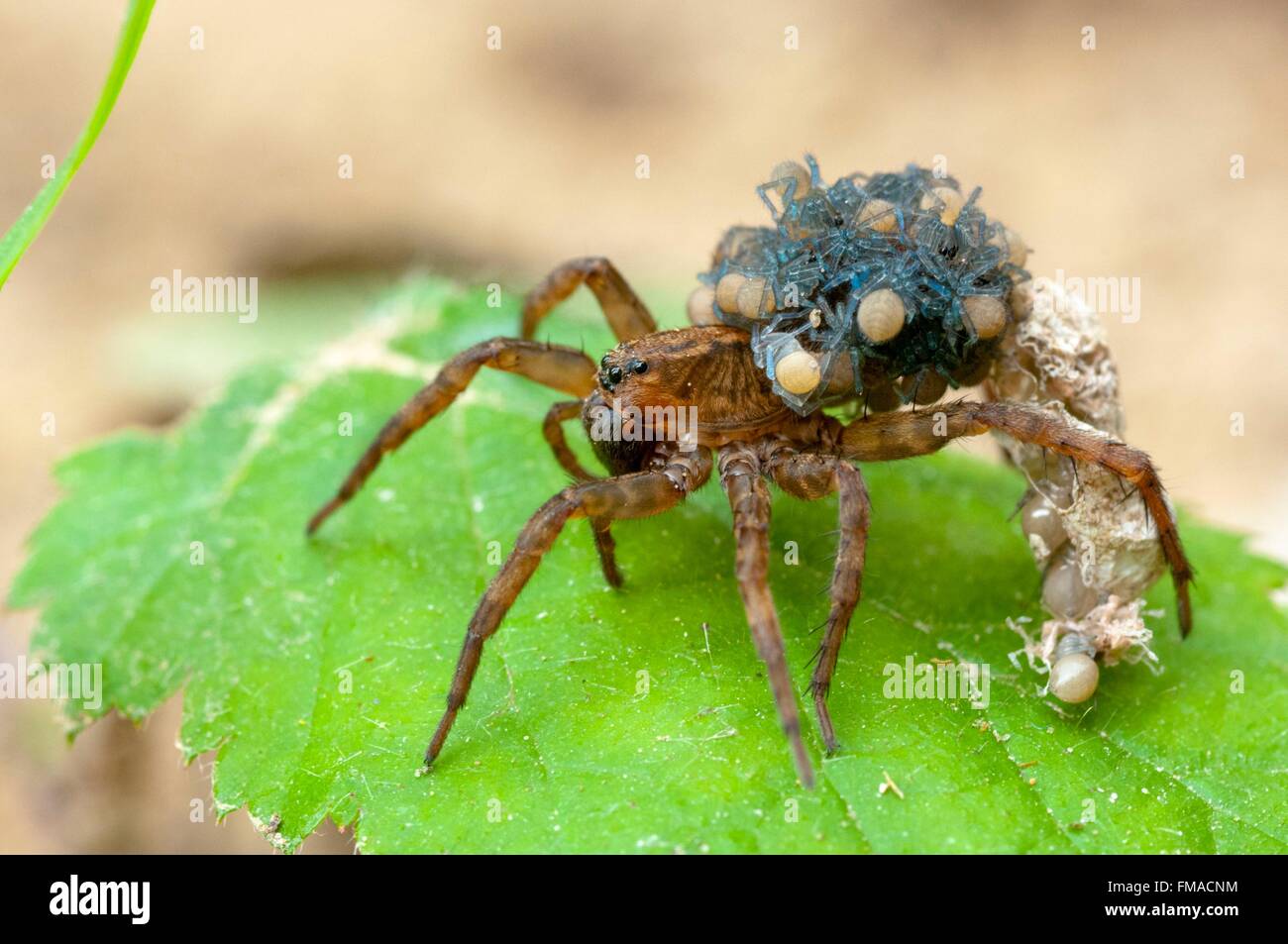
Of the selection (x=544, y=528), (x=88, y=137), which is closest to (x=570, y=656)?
(x=544, y=528)

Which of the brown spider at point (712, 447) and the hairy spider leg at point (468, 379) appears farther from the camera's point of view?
the hairy spider leg at point (468, 379)

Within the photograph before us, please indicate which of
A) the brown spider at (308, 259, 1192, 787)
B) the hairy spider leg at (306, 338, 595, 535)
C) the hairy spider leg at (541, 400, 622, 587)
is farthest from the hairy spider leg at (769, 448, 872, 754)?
the hairy spider leg at (306, 338, 595, 535)

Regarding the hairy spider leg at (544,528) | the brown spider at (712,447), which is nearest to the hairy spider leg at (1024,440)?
the brown spider at (712,447)

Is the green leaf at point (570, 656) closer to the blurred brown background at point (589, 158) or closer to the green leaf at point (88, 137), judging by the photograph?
the blurred brown background at point (589, 158)

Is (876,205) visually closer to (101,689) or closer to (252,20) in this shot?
(101,689)

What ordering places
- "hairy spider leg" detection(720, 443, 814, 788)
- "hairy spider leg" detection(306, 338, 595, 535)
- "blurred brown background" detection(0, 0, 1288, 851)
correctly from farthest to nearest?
"blurred brown background" detection(0, 0, 1288, 851)
"hairy spider leg" detection(306, 338, 595, 535)
"hairy spider leg" detection(720, 443, 814, 788)

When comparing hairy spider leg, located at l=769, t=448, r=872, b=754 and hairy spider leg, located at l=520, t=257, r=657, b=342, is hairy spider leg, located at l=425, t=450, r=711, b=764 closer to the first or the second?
hairy spider leg, located at l=769, t=448, r=872, b=754
